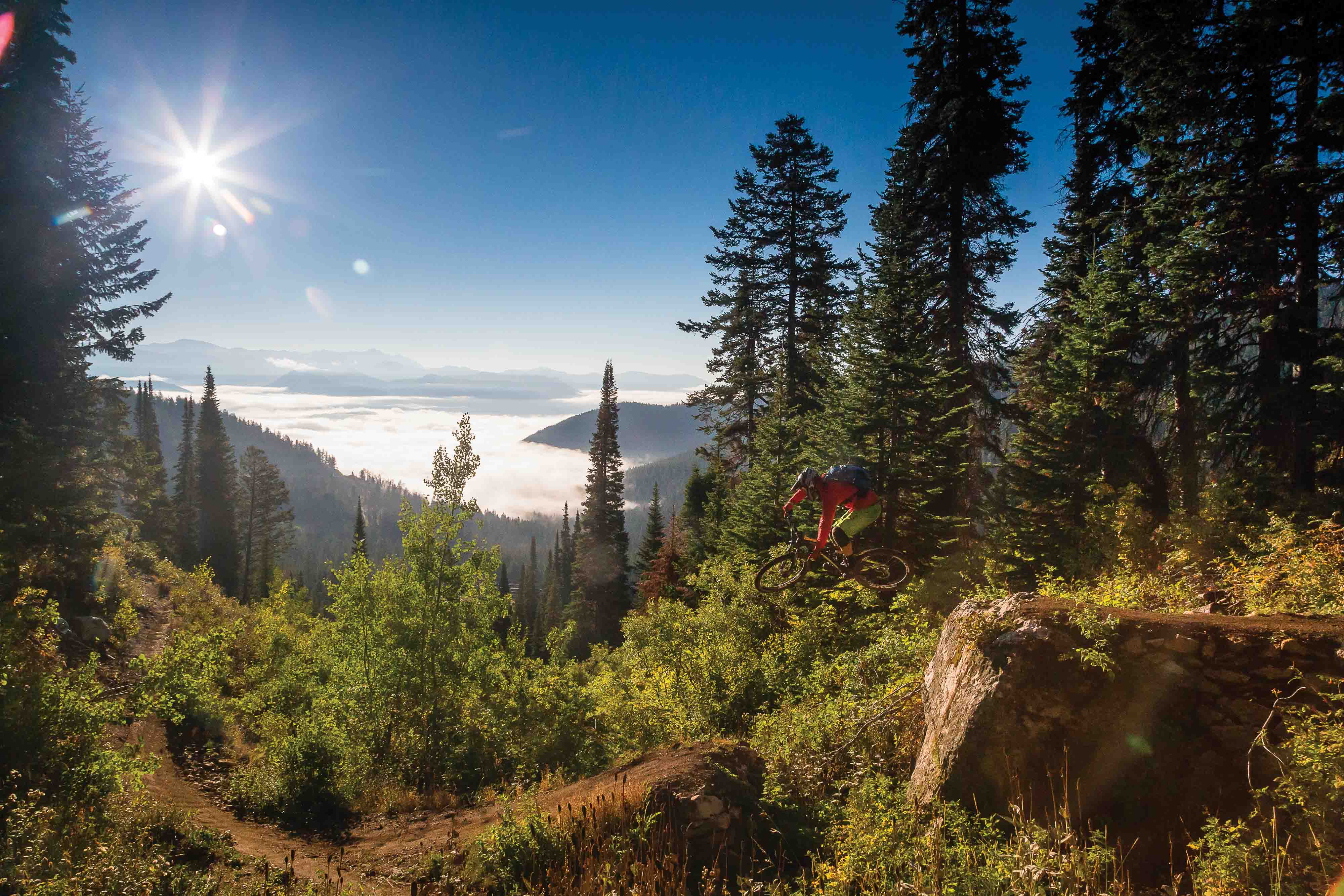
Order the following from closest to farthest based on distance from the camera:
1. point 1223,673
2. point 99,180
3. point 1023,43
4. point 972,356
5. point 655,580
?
point 1223,673 → point 1023,43 → point 972,356 → point 99,180 → point 655,580

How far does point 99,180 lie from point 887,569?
2760cm

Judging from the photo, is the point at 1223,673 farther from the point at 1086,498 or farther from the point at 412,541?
the point at 412,541

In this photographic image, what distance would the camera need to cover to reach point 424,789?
38.9 feet

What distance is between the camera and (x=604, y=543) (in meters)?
38.8

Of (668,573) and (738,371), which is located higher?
(738,371)

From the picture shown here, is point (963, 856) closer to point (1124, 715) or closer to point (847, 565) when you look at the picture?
point (1124, 715)

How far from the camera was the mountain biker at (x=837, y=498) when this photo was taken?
8.55 metres

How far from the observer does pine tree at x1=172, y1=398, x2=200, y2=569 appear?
43781 mm

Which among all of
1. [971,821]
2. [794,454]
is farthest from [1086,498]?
[971,821]

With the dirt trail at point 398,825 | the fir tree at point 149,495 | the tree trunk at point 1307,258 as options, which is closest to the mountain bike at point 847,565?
the dirt trail at point 398,825

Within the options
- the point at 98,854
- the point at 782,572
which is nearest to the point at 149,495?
the point at 98,854

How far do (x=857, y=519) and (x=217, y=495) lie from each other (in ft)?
189

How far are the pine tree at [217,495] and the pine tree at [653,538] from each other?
34.4m

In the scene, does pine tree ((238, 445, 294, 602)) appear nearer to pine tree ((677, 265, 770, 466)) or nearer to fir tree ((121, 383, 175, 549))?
fir tree ((121, 383, 175, 549))
